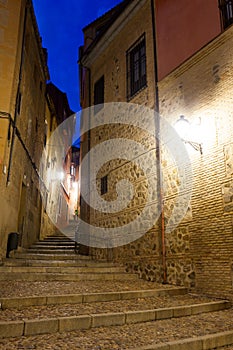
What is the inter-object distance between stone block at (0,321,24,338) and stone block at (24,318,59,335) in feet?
0.22

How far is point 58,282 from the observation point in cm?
606

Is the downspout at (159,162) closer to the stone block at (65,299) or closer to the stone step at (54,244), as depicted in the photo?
the stone block at (65,299)

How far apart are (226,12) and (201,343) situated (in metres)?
6.30

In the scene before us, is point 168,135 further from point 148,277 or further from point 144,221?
point 148,277

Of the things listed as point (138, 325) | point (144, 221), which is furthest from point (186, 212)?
point (138, 325)

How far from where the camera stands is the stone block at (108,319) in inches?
156

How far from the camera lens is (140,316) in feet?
14.2

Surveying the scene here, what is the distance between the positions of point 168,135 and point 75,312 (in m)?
4.65

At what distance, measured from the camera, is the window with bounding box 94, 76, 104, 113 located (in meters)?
11.2

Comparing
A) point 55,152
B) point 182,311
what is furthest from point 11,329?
point 55,152

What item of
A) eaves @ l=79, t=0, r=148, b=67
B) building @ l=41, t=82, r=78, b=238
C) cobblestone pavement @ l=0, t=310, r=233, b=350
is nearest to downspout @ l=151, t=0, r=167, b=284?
eaves @ l=79, t=0, r=148, b=67

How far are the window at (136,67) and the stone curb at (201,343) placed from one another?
6808mm

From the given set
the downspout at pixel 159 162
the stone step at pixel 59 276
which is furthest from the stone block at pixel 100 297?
the downspout at pixel 159 162

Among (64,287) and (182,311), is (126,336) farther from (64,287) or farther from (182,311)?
(64,287)
